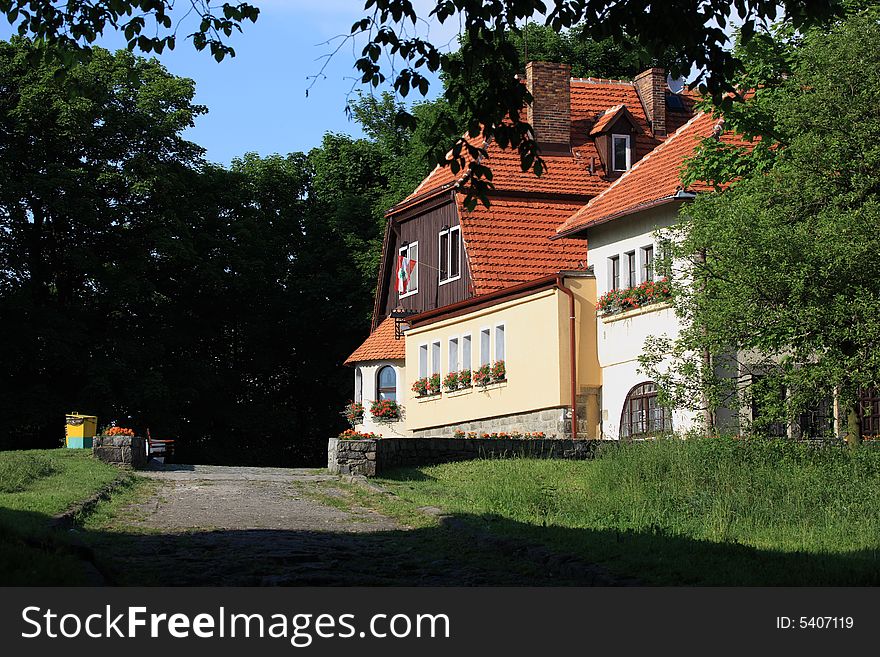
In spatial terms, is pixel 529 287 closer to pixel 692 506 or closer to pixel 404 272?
pixel 404 272

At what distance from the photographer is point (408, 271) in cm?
4000

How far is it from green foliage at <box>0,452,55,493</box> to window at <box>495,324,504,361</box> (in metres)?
12.5

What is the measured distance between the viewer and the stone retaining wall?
78.6ft

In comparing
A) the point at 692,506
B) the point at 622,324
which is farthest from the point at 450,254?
the point at 692,506

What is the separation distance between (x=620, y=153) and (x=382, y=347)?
923 cm

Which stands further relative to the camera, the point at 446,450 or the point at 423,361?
the point at 423,361

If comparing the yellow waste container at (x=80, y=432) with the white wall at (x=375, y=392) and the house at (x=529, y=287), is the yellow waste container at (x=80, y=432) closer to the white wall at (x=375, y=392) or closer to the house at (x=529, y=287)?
the house at (x=529, y=287)

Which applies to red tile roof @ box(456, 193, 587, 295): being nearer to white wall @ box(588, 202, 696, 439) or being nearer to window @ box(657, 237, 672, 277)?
white wall @ box(588, 202, 696, 439)

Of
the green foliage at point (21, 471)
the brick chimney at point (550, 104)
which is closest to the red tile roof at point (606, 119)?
the brick chimney at point (550, 104)

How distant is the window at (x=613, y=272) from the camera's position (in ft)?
101

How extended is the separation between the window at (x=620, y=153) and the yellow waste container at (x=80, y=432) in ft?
53.5

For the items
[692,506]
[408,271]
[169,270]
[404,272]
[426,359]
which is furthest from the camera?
[169,270]

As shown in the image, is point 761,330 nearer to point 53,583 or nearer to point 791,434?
point 791,434
